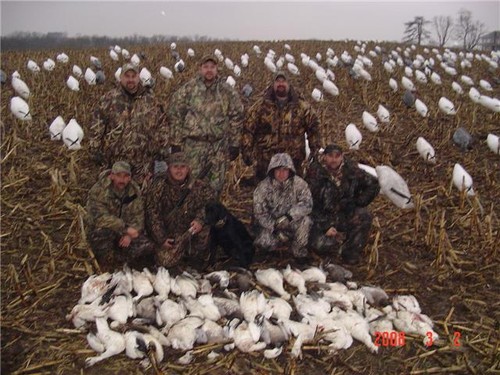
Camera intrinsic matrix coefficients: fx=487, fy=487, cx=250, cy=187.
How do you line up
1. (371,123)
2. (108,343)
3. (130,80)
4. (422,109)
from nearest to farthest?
(108,343), (130,80), (371,123), (422,109)

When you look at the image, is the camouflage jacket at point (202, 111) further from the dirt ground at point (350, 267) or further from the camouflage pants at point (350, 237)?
the camouflage pants at point (350, 237)

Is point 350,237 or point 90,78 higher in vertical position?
point 90,78

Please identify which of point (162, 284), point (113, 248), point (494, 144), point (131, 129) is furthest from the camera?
point (494, 144)

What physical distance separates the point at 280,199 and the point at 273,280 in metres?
0.79

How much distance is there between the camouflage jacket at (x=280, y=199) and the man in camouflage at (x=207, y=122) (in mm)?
787

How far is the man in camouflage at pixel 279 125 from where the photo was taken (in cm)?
509

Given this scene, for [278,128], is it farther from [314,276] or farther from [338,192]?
[314,276]

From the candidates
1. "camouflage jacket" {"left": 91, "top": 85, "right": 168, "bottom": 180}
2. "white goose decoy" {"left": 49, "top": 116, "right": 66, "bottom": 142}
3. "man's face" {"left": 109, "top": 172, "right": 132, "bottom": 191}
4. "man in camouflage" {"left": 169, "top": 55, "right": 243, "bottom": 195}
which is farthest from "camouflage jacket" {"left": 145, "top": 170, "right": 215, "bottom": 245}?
"white goose decoy" {"left": 49, "top": 116, "right": 66, "bottom": 142}

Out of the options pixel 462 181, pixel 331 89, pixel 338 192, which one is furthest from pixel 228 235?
pixel 331 89

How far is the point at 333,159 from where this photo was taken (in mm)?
4234

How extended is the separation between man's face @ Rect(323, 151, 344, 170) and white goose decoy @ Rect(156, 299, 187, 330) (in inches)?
70.4

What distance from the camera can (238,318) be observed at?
11.2ft

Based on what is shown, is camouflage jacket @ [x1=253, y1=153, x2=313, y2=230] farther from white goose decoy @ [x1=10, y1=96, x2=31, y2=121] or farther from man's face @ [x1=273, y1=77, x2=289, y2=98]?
white goose decoy @ [x1=10, y1=96, x2=31, y2=121]

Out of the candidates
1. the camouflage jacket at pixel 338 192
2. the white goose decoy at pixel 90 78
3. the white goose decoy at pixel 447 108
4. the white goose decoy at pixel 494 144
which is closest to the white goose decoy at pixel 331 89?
the white goose decoy at pixel 447 108
